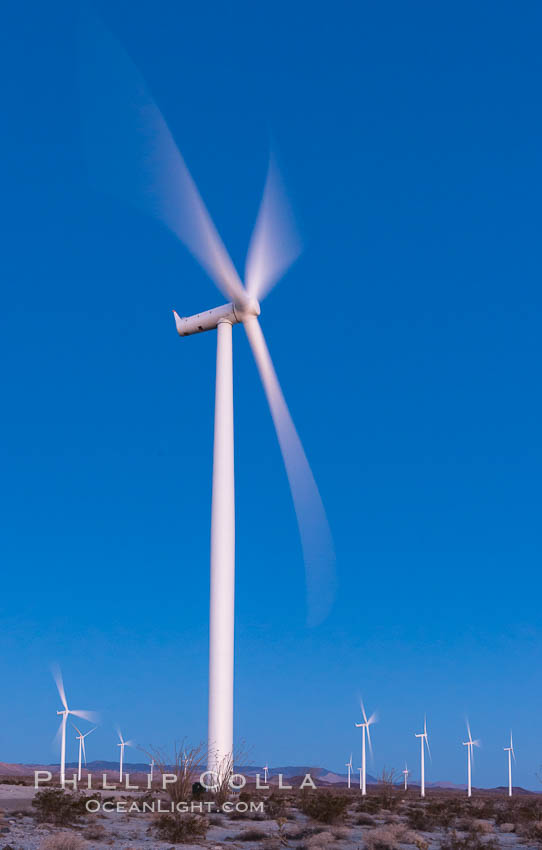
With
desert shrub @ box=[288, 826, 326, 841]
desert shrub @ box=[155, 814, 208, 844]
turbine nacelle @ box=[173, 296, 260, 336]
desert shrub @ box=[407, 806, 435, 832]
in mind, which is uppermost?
turbine nacelle @ box=[173, 296, 260, 336]

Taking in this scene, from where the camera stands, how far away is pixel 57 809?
2020 centimetres

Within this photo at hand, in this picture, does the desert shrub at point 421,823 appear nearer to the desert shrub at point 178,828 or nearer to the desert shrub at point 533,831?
the desert shrub at point 533,831

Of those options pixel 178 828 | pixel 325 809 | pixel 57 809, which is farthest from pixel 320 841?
pixel 57 809

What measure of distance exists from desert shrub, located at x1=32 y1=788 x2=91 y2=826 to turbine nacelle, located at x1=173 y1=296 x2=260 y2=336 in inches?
733

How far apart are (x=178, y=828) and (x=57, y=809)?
4.61 m

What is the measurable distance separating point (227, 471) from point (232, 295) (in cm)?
795

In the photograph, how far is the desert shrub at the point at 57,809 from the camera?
19797 millimetres

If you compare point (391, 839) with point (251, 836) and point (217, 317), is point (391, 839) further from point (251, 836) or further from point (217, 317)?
point (217, 317)

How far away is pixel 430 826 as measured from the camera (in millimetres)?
22297

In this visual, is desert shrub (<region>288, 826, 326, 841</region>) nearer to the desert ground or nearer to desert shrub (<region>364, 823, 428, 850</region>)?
the desert ground

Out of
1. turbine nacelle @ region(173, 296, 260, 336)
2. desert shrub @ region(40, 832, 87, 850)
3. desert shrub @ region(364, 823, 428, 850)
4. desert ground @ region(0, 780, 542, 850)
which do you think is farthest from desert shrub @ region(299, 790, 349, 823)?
turbine nacelle @ region(173, 296, 260, 336)

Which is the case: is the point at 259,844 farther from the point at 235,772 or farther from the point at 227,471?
the point at 227,471

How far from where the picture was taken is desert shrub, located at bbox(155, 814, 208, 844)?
55.7 feet

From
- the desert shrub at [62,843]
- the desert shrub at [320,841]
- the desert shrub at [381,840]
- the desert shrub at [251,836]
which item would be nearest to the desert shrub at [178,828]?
the desert shrub at [251,836]
